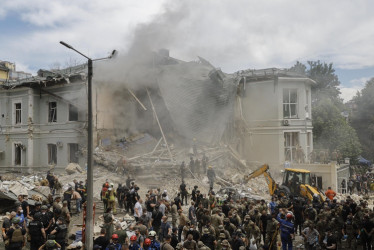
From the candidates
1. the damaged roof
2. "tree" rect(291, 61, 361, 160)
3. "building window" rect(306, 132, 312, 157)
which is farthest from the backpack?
"tree" rect(291, 61, 361, 160)

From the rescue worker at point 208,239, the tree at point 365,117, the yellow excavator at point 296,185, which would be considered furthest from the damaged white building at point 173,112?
the tree at point 365,117

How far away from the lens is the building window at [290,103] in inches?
1011

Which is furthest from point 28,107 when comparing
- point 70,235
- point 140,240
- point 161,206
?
point 140,240

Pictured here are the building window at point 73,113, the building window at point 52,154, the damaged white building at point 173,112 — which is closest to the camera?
the building window at point 73,113

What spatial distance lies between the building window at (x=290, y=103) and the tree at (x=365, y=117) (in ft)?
71.6

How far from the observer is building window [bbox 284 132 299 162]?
25656 mm

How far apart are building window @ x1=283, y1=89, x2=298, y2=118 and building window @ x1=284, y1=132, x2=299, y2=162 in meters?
1.50

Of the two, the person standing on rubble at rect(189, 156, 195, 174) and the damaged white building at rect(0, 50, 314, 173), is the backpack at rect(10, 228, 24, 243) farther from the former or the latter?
the damaged white building at rect(0, 50, 314, 173)

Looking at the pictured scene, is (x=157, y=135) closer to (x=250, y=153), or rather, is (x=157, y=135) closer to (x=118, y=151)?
(x=118, y=151)

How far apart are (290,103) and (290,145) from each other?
329 cm

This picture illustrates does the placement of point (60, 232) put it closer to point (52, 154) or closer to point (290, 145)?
point (52, 154)

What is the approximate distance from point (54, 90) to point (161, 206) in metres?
17.1

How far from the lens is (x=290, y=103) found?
84.2ft

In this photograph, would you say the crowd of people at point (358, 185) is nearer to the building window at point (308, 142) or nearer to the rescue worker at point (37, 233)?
the building window at point (308, 142)
